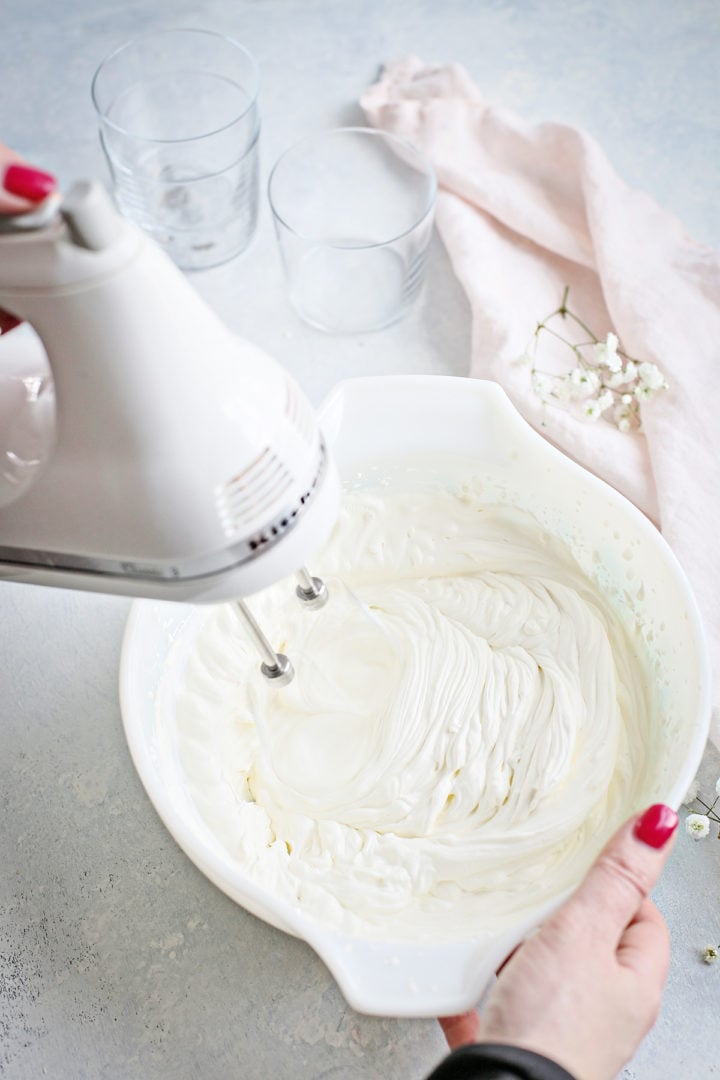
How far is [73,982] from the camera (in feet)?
2.96

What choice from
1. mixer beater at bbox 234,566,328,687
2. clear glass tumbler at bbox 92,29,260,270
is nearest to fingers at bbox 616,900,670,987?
mixer beater at bbox 234,566,328,687

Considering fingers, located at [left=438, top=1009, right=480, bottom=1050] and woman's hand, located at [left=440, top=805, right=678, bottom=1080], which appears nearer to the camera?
woman's hand, located at [left=440, top=805, right=678, bottom=1080]

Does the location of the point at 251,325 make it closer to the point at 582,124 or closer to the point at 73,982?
the point at 582,124

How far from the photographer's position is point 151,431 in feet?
1.91

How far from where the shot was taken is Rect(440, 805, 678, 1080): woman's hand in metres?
0.67

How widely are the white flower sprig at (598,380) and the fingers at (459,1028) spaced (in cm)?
66

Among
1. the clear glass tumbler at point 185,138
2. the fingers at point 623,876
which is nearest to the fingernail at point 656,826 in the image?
the fingers at point 623,876

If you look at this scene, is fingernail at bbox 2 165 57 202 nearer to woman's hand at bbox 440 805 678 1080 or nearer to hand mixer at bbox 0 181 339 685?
hand mixer at bbox 0 181 339 685

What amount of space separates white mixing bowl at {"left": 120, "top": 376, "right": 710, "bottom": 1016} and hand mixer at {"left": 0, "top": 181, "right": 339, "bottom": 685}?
0.26 meters

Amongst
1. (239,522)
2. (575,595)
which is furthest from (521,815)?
(239,522)

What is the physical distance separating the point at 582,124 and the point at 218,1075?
131 cm

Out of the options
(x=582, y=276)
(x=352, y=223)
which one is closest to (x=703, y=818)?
(x=582, y=276)

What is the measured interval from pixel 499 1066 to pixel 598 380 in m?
0.77

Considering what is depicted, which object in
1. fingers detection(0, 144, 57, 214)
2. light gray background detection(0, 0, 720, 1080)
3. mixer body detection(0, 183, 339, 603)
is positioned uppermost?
fingers detection(0, 144, 57, 214)
